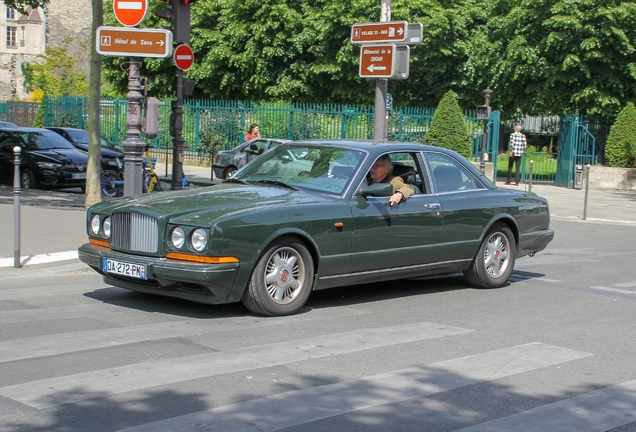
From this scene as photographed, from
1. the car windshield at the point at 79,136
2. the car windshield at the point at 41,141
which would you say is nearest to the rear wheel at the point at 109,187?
the car windshield at the point at 41,141

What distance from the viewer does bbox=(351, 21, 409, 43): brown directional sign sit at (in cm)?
1647

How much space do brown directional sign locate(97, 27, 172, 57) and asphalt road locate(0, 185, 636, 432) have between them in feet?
10.5

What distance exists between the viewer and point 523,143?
28.5 meters

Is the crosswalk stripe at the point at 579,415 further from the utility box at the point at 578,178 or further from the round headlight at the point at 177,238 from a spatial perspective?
the utility box at the point at 578,178

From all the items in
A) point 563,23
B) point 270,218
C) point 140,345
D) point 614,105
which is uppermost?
point 563,23

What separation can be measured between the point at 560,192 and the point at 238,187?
20798 millimetres

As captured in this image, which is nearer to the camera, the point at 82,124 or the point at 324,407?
the point at 324,407

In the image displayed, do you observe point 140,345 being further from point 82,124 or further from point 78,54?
point 78,54

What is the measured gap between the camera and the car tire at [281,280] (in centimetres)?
753

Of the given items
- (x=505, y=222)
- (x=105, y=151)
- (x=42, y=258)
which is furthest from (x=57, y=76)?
(x=505, y=222)

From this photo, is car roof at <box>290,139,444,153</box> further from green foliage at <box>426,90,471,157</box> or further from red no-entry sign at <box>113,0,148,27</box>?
green foliage at <box>426,90,471,157</box>

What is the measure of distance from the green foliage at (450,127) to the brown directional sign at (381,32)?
1110 cm

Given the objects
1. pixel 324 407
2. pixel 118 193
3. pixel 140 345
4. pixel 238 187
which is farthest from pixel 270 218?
pixel 118 193

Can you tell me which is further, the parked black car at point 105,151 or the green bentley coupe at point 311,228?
the parked black car at point 105,151
